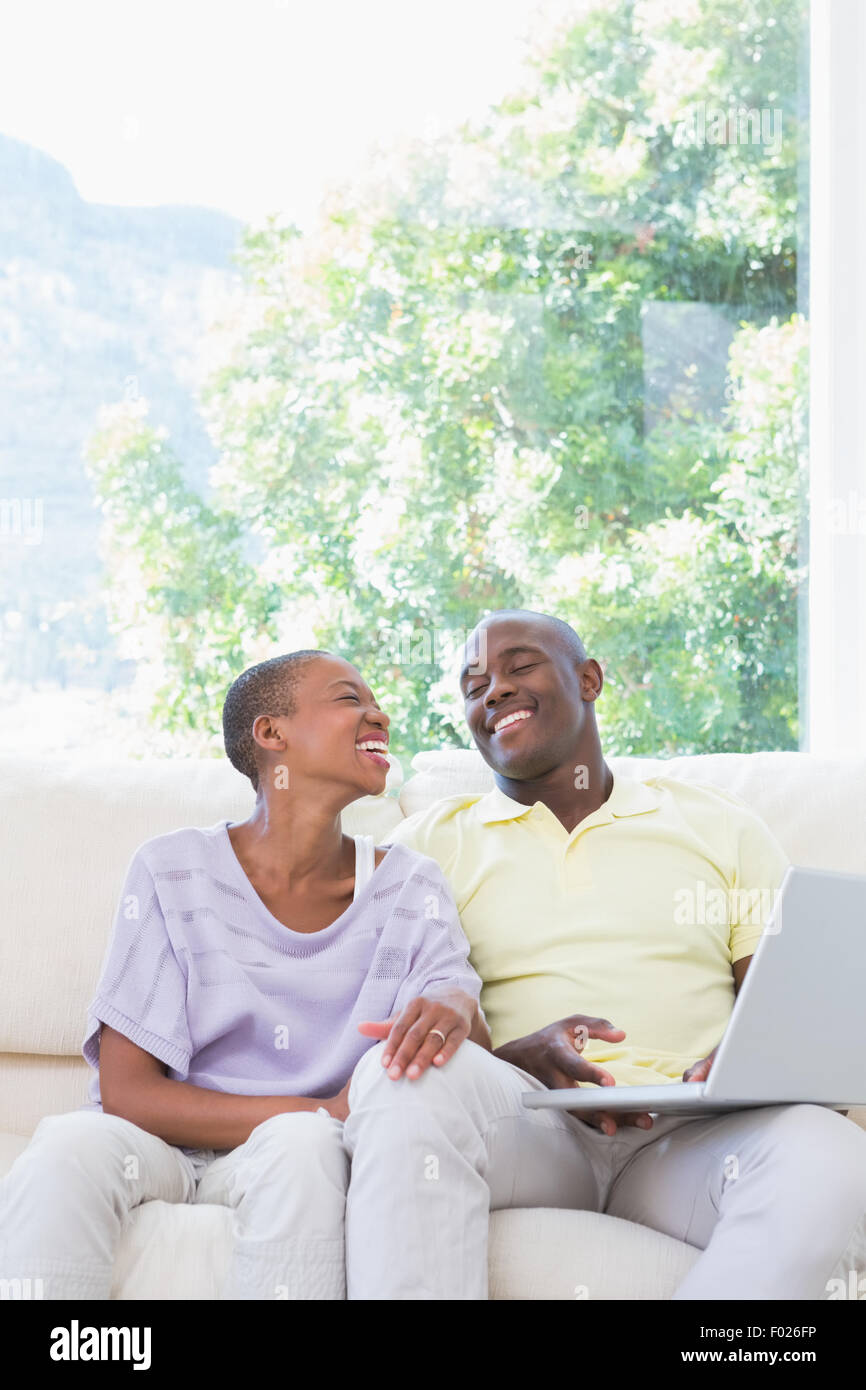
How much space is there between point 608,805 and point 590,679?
9.2 inches

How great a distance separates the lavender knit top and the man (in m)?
0.14

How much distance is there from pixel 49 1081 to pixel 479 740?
781mm

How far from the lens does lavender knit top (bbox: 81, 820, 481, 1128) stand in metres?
1.54

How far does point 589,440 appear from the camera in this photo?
2.76 m

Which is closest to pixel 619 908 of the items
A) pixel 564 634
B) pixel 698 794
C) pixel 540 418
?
pixel 698 794

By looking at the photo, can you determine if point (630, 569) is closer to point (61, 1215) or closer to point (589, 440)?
point (589, 440)

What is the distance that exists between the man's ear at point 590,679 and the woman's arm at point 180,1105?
78 cm

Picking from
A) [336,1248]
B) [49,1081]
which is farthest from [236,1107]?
[49,1081]

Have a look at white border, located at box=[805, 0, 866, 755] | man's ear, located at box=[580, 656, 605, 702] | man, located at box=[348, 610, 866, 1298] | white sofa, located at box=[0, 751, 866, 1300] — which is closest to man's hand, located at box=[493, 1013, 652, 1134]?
man, located at box=[348, 610, 866, 1298]

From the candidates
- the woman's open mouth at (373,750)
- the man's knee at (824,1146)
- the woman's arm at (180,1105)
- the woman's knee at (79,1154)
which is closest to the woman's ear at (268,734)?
the woman's open mouth at (373,750)

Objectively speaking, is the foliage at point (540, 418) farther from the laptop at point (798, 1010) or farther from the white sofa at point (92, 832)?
the laptop at point (798, 1010)

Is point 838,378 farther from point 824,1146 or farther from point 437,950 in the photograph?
point 824,1146

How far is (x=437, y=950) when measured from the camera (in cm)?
161

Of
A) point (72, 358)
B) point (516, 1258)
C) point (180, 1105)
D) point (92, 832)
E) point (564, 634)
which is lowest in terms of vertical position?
point (516, 1258)
